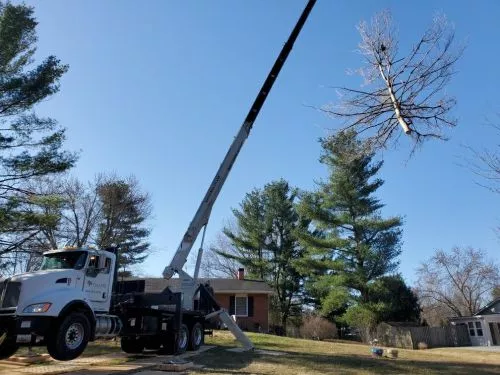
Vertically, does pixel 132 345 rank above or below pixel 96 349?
above

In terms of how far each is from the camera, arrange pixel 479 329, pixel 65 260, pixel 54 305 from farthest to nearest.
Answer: pixel 479 329 → pixel 65 260 → pixel 54 305

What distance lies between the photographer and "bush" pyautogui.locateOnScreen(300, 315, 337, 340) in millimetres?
33459

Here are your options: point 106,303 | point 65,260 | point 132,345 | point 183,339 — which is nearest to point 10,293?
point 65,260

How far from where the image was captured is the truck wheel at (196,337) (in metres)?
15.1

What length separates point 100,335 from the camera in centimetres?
1142

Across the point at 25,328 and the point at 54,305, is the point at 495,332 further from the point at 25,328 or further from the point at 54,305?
the point at 25,328

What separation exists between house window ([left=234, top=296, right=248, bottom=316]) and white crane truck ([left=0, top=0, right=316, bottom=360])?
16900mm

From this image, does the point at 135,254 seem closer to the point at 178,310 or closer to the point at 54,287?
the point at 178,310

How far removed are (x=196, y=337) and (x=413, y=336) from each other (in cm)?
2117

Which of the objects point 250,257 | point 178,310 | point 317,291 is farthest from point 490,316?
point 178,310

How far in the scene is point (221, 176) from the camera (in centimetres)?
1517

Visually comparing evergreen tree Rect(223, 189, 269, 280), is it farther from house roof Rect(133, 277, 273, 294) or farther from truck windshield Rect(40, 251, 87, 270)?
truck windshield Rect(40, 251, 87, 270)

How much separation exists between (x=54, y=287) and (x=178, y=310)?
14.1 feet

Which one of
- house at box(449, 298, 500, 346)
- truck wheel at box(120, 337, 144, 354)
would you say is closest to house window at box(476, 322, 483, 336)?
house at box(449, 298, 500, 346)
